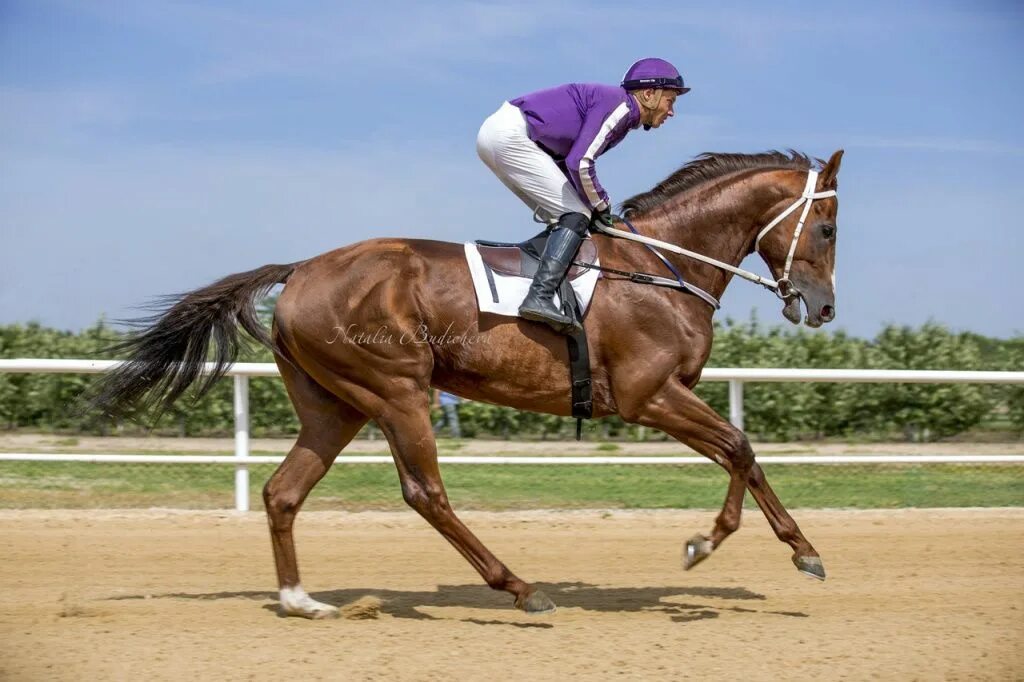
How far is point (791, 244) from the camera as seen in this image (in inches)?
229

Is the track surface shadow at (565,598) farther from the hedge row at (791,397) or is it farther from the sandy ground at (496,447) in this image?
the hedge row at (791,397)

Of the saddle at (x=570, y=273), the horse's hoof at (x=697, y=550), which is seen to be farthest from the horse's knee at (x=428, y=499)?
the horse's hoof at (x=697, y=550)

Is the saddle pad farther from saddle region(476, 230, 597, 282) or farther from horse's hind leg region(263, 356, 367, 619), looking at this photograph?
horse's hind leg region(263, 356, 367, 619)

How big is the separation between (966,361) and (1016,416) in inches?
47.3

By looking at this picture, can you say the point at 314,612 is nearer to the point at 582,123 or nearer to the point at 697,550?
the point at 697,550

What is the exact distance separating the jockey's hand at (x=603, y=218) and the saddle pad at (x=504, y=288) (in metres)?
0.32

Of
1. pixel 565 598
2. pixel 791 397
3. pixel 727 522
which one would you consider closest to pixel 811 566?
pixel 727 522

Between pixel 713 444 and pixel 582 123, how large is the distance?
5.84ft

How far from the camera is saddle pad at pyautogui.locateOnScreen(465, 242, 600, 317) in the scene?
5512 millimetres

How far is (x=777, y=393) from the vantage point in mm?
15211

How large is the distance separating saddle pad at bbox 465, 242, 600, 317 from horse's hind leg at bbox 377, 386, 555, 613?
609mm

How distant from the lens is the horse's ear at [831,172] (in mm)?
5824

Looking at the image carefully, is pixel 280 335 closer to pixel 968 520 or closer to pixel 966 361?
pixel 968 520

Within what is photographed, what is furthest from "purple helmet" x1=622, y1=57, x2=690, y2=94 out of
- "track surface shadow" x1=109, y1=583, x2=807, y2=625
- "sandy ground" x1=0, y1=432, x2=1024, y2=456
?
"sandy ground" x1=0, y1=432, x2=1024, y2=456
